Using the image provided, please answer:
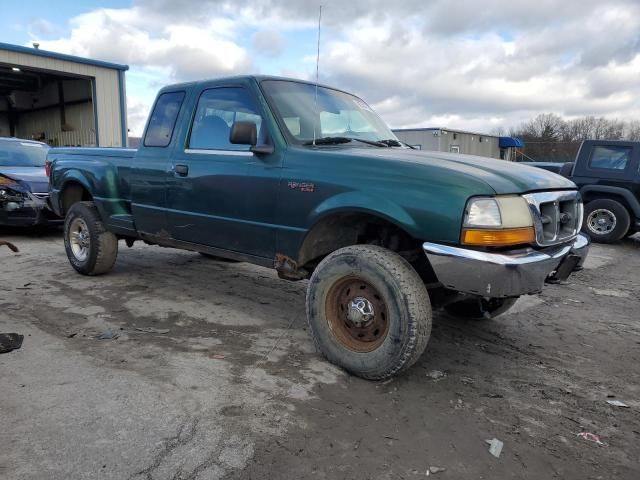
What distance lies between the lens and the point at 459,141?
103ft

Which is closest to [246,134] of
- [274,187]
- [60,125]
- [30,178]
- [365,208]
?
[274,187]

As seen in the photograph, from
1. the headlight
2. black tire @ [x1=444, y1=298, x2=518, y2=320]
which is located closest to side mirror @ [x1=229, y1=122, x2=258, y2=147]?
the headlight

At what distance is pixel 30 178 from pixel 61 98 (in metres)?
17.6

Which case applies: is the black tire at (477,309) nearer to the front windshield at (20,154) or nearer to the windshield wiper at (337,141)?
the windshield wiper at (337,141)

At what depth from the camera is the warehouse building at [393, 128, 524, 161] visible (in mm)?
28531

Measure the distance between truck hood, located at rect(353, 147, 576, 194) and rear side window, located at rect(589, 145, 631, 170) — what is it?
7.25m

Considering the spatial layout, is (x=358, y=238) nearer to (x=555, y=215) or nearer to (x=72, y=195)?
(x=555, y=215)

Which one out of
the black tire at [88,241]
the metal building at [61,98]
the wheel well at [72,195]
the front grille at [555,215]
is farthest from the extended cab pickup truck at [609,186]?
the metal building at [61,98]

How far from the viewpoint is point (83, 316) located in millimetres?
4168

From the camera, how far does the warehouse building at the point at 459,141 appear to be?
1123 inches

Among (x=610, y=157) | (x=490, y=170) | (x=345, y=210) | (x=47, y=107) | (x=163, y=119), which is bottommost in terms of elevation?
(x=345, y=210)

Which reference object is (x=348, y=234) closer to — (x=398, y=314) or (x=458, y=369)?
(x=398, y=314)

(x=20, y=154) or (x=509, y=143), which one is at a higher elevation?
(x=509, y=143)

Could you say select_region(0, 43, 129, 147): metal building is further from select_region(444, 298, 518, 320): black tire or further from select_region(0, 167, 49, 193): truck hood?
select_region(444, 298, 518, 320): black tire
